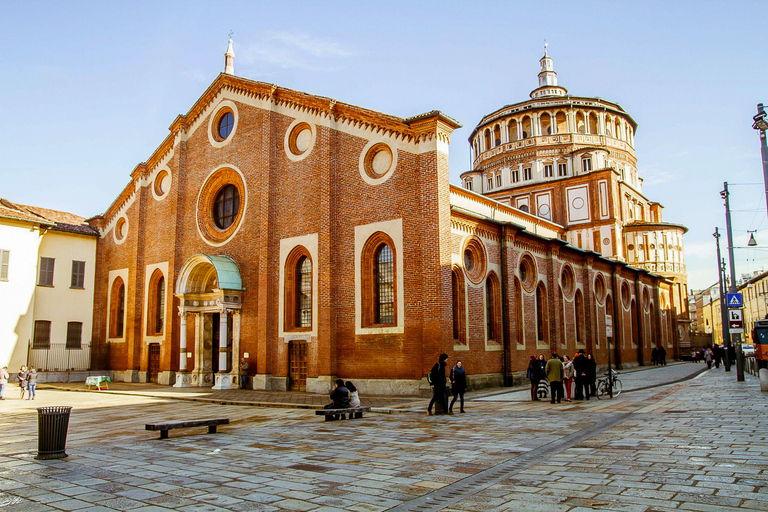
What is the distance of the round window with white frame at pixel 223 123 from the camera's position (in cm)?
2777

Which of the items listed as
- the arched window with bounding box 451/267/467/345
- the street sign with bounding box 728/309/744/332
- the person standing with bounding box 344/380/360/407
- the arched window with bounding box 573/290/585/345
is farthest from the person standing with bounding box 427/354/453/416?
the arched window with bounding box 573/290/585/345

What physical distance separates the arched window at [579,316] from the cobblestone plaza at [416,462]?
16155 mm

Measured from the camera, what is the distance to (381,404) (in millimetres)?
17875

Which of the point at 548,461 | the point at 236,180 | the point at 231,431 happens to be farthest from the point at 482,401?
the point at 236,180

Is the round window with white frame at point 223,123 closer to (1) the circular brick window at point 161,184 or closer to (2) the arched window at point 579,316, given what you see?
(1) the circular brick window at point 161,184

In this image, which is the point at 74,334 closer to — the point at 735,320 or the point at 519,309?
the point at 519,309

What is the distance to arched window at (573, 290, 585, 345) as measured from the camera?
32.8 metres

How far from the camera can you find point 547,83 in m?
54.7

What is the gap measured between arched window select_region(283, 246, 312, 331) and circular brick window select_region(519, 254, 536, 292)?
9876 millimetres

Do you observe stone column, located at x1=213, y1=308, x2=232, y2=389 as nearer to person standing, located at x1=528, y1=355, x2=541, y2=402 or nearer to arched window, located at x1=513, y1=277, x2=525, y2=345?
arched window, located at x1=513, y1=277, x2=525, y2=345

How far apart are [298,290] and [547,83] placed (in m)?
39.4

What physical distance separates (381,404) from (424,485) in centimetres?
1037

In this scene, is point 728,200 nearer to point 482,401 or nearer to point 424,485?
point 482,401

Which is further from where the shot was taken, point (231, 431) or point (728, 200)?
point (728, 200)
